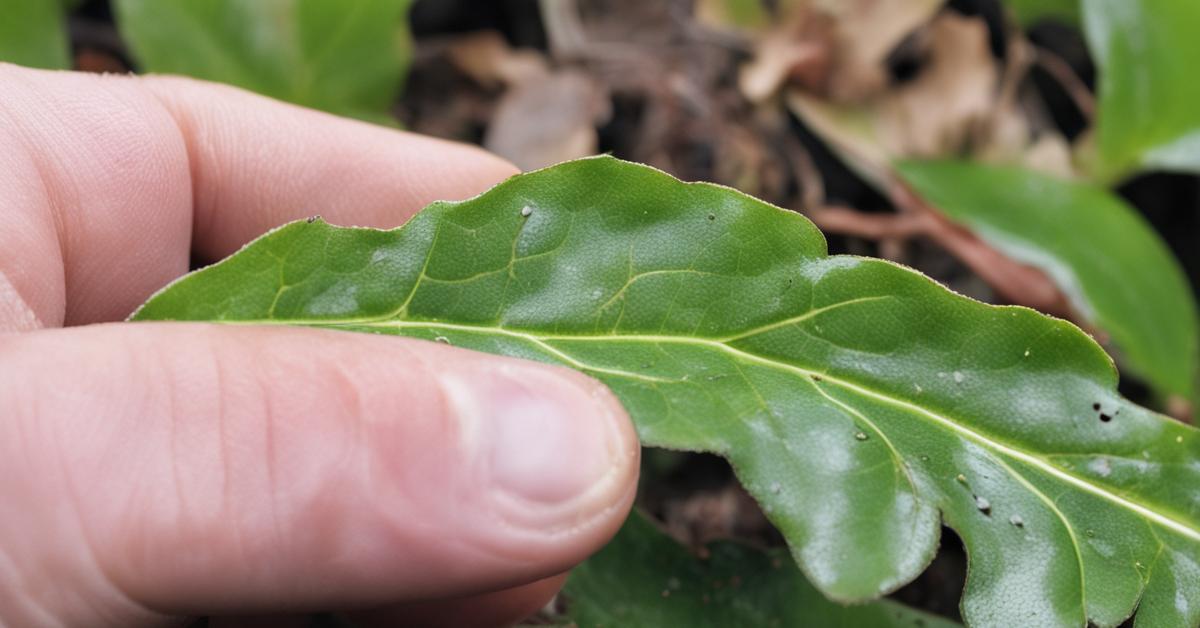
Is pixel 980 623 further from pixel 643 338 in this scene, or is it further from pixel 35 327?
pixel 35 327

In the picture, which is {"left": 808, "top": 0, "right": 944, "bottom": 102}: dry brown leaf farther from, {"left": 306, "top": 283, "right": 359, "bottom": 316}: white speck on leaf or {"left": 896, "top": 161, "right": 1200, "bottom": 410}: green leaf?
{"left": 306, "top": 283, "right": 359, "bottom": 316}: white speck on leaf

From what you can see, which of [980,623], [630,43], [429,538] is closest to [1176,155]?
[630,43]

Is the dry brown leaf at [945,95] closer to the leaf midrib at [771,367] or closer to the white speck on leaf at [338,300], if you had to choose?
the leaf midrib at [771,367]

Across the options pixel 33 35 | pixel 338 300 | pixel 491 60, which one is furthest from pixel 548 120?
pixel 338 300

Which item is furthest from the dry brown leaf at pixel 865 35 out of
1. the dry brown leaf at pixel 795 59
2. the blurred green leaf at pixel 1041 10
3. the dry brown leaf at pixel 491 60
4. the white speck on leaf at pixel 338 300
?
the white speck on leaf at pixel 338 300

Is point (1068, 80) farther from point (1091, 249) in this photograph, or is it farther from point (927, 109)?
point (1091, 249)
